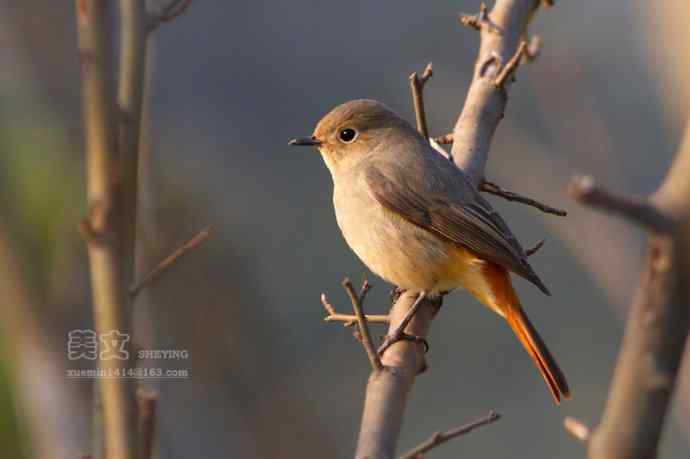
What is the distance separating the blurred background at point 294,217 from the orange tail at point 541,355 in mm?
704

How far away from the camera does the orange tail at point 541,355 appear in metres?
3.38

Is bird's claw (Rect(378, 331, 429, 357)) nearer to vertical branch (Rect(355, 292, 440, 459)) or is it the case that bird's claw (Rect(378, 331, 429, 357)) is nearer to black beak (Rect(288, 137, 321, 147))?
vertical branch (Rect(355, 292, 440, 459))

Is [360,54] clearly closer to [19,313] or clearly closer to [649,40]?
[649,40]

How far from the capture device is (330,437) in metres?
6.64

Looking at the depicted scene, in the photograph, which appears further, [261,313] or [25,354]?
[261,313]

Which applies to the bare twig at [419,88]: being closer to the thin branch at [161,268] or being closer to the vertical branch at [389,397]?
the vertical branch at [389,397]

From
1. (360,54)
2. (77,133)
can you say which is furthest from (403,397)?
(360,54)

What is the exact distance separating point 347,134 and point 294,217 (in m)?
4.18

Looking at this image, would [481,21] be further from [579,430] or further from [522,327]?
[579,430]

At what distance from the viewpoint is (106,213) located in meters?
1.37

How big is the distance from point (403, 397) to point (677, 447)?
18.7ft

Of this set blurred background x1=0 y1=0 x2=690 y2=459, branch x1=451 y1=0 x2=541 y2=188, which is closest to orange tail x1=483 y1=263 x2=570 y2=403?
branch x1=451 y1=0 x2=541 y2=188

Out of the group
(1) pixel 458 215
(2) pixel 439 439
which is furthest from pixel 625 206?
(1) pixel 458 215

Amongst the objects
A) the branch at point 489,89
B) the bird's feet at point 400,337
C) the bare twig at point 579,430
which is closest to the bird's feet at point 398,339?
the bird's feet at point 400,337
